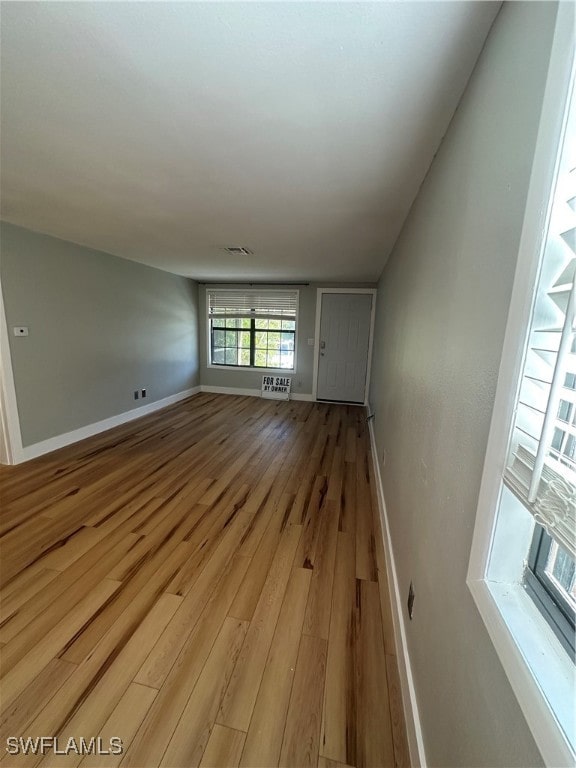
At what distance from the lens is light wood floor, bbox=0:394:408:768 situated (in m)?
1.01

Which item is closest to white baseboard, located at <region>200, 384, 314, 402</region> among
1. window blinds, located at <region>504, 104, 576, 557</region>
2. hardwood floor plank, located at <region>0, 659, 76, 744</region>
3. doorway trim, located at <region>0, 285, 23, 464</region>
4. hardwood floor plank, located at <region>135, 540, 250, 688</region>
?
doorway trim, located at <region>0, 285, 23, 464</region>

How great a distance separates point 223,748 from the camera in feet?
3.20

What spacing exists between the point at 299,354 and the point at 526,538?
4.94 metres

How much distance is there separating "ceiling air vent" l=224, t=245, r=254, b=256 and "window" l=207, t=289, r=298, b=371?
202 centimetres

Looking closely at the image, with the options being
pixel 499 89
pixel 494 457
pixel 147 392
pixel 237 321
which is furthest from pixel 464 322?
pixel 237 321

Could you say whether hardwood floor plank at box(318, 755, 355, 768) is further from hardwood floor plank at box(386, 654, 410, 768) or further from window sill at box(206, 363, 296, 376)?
window sill at box(206, 363, 296, 376)

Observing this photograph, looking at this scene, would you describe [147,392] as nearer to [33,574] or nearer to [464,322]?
[33,574]

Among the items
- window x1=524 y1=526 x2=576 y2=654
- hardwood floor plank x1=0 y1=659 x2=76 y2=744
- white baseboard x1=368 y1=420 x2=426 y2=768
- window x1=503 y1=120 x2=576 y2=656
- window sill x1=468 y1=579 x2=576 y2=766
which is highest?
window x1=503 y1=120 x2=576 y2=656

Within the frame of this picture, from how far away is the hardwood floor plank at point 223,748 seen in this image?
94 centimetres

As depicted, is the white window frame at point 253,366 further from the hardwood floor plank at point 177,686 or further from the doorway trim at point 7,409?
the hardwood floor plank at point 177,686

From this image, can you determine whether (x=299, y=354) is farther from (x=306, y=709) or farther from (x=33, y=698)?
(x=33, y=698)

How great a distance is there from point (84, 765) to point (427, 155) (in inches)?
103

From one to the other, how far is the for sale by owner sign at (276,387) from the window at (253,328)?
0.21 m

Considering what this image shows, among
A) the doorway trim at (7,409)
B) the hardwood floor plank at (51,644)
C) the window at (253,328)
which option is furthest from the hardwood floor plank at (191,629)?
the window at (253,328)
